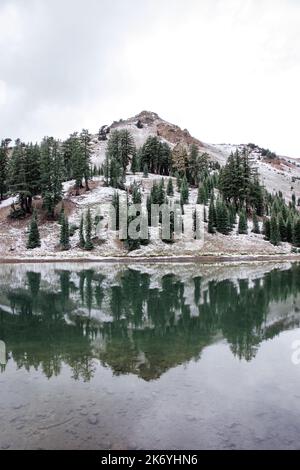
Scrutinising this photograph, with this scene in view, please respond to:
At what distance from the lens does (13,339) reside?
2084 cm

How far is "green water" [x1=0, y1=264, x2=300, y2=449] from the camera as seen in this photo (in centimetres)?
1058

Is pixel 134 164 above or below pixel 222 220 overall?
above

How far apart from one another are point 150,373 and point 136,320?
10.4m

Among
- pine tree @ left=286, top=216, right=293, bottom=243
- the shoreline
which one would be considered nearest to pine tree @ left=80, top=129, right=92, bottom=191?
the shoreline

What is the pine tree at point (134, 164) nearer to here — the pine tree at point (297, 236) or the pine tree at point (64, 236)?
the pine tree at point (64, 236)

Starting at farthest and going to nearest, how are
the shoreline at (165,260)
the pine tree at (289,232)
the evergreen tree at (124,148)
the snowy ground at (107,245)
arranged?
the evergreen tree at (124,148) → the pine tree at (289,232) → the snowy ground at (107,245) → the shoreline at (165,260)

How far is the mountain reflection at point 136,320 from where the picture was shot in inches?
685

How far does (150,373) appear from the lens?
15297mm

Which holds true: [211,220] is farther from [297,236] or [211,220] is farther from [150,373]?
[150,373]

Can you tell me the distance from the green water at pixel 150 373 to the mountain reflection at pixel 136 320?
0.09 m

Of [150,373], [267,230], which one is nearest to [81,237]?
[267,230]

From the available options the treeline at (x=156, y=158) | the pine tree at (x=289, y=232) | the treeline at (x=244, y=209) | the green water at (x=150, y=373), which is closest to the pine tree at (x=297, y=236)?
the treeline at (x=244, y=209)

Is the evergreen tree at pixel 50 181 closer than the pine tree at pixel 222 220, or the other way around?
the evergreen tree at pixel 50 181
